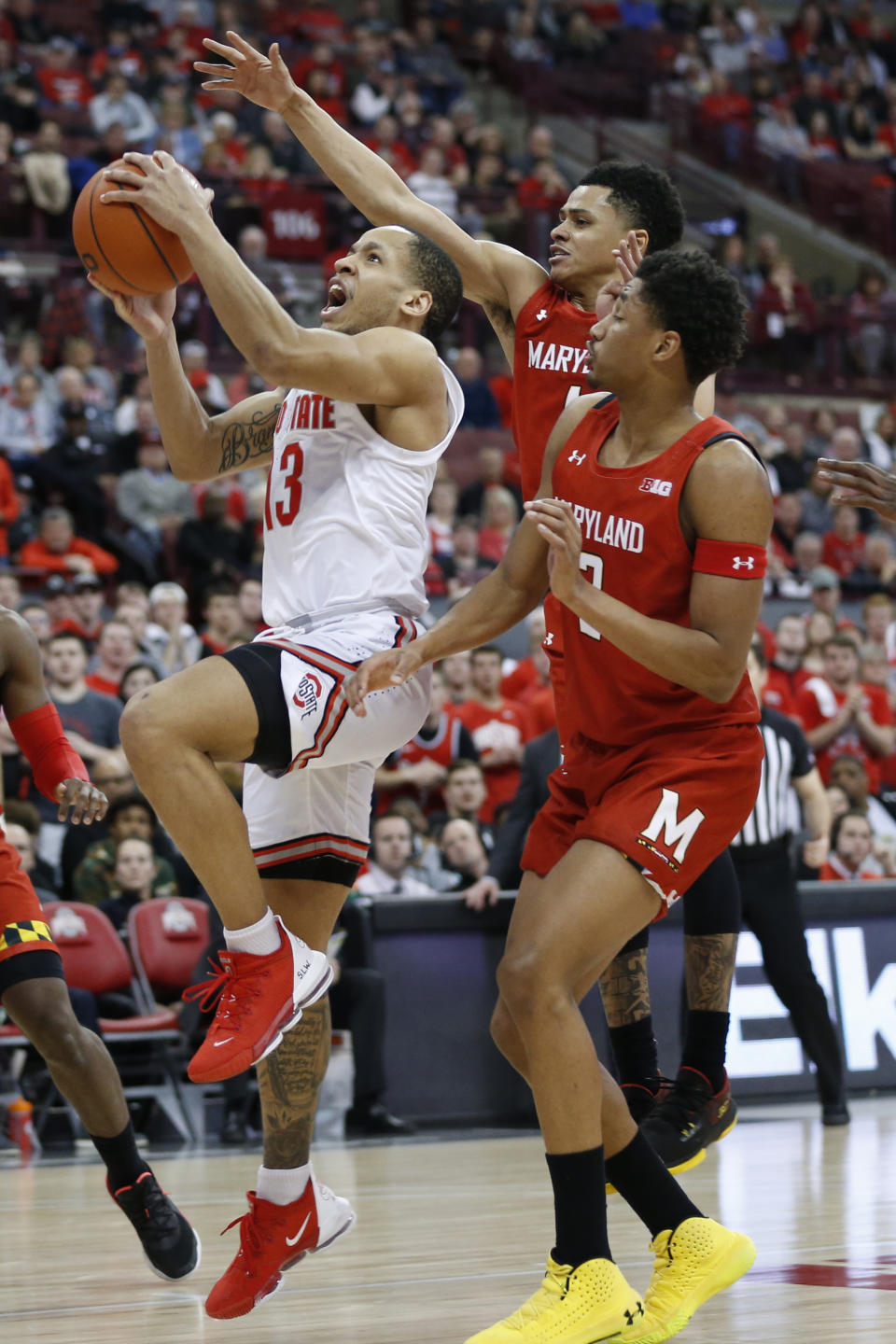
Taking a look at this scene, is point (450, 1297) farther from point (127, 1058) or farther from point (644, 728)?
point (127, 1058)

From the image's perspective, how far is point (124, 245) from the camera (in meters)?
4.45

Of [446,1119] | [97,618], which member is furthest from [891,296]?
[446,1119]

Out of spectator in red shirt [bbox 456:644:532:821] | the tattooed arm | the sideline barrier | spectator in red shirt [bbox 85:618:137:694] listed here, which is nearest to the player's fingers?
the tattooed arm

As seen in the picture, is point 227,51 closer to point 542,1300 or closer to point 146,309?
point 146,309

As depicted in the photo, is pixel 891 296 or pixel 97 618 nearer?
pixel 97 618

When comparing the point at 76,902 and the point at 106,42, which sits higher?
the point at 106,42

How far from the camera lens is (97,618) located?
11633mm

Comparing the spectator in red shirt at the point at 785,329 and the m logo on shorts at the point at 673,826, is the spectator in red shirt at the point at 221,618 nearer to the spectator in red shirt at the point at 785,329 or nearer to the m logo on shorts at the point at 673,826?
the m logo on shorts at the point at 673,826

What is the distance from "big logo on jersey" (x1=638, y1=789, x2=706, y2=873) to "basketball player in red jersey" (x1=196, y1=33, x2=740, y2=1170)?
38.6 inches

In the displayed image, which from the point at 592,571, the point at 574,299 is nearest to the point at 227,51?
the point at 574,299

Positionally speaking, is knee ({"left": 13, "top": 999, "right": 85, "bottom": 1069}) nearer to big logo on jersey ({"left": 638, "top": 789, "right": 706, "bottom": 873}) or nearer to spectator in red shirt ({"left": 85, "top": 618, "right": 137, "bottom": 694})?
big logo on jersey ({"left": 638, "top": 789, "right": 706, "bottom": 873})

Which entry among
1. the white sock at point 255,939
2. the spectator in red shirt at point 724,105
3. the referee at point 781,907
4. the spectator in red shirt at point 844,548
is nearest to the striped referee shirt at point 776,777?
the referee at point 781,907

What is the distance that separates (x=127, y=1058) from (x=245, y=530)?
15.8 ft

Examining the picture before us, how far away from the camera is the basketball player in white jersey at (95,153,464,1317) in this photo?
427 centimetres
